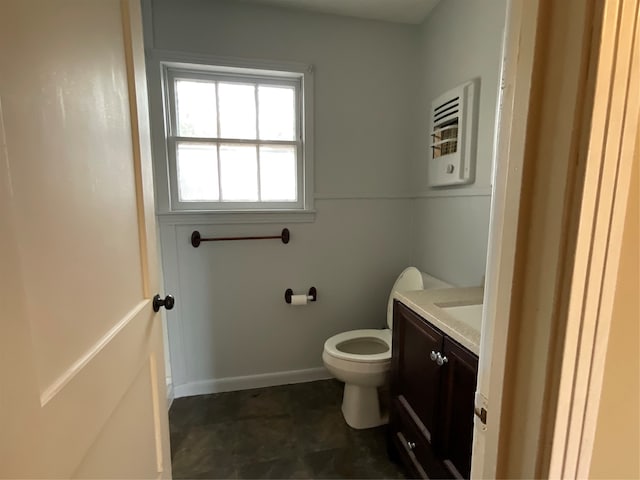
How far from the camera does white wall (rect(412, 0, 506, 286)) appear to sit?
146 centimetres

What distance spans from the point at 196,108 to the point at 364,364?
1.76 meters

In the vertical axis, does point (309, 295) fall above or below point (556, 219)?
below

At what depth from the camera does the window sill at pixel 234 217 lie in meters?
1.86

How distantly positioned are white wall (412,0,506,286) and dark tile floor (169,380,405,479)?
1.03 metres

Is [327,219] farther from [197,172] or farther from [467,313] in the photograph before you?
[467,313]

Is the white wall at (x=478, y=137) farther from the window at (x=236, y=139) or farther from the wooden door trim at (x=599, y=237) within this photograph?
the wooden door trim at (x=599, y=237)

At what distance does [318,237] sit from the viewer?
2.07 m

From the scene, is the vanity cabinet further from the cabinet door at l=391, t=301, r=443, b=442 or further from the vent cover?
the vent cover

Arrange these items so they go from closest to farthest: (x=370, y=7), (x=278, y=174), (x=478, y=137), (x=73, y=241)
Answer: (x=73, y=241), (x=478, y=137), (x=370, y=7), (x=278, y=174)

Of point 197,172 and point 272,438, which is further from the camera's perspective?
point 197,172

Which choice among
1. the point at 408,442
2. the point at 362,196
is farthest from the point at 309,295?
the point at 408,442

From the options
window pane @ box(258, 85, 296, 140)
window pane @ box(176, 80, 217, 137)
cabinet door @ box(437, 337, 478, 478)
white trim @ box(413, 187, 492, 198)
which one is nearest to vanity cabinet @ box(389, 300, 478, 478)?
cabinet door @ box(437, 337, 478, 478)

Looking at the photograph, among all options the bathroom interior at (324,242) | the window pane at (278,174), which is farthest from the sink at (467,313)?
the window pane at (278,174)

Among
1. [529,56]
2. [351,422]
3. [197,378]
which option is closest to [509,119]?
[529,56]
